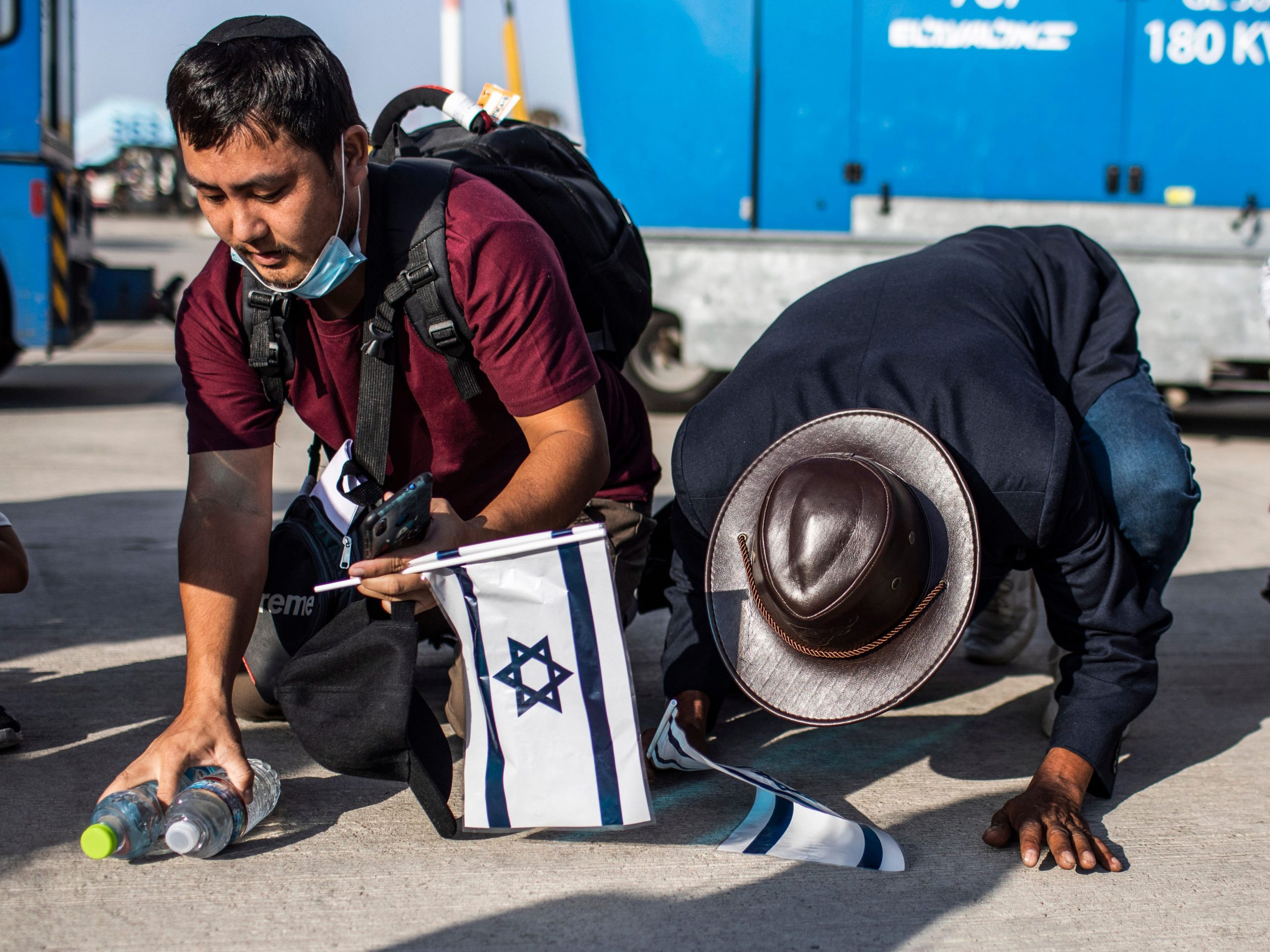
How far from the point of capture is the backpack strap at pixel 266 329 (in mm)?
2084

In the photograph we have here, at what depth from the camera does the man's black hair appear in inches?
72.8

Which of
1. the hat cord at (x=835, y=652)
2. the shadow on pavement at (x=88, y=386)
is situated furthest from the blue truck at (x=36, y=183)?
the hat cord at (x=835, y=652)

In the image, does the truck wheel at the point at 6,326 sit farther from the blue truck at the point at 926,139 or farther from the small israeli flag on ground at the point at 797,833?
the small israeli flag on ground at the point at 797,833

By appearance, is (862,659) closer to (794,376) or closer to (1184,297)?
(794,376)

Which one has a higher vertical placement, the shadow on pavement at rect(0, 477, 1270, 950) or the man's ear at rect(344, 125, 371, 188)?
the man's ear at rect(344, 125, 371, 188)

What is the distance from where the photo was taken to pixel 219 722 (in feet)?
6.57

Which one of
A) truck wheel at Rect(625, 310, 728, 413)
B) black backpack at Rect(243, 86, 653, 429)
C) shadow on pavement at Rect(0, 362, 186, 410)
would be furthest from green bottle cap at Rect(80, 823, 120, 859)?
shadow on pavement at Rect(0, 362, 186, 410)

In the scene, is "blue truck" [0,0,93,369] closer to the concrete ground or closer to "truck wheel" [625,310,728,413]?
"truck wheel" [625,310,728,413]

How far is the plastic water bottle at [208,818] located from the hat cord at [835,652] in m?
0.87

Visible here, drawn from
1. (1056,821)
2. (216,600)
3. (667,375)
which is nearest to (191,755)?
(216,600)

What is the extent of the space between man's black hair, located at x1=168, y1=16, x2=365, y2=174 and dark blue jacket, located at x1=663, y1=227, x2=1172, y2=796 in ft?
2.85

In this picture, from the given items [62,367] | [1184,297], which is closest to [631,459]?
[1184,297]

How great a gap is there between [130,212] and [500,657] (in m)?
36.0

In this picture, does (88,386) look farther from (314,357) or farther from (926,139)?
(314,357)
